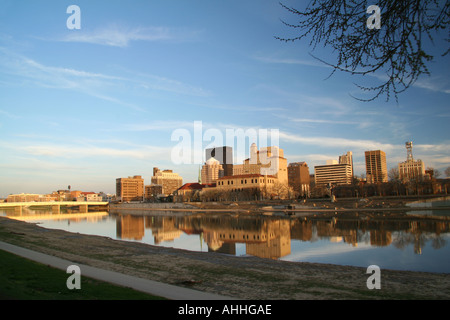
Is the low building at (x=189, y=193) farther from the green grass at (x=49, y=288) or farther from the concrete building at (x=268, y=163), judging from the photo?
the green grass at (x=49, y=288)

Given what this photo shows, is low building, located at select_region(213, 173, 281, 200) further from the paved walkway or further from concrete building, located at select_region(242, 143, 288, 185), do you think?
the paved walkway

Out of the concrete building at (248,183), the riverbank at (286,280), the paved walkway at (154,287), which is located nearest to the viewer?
the paved walkway at (154,287)

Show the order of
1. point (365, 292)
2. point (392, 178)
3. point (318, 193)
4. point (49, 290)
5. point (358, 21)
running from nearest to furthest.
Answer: point (358, 21)
point (49, 290)
point (365, 292)
point (392, 178)
point (318, 193)

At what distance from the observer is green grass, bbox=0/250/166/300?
7652mm

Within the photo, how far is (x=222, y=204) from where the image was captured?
10756cm

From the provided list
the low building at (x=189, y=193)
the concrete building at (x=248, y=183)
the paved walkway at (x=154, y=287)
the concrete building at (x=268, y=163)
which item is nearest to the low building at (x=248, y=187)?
the concrete building at (x=248, y=183)

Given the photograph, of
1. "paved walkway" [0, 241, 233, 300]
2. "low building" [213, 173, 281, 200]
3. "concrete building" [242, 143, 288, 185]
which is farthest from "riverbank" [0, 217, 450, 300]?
"concrete building" [242, 143, 288, 185]

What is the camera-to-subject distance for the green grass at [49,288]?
7652mm

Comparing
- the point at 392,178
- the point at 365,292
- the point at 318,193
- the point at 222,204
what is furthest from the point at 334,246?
the point at 318,193

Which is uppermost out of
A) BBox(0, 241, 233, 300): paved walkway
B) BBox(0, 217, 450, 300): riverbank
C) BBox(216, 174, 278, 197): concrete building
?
BBox(216, 174, 278, 197): concrete building

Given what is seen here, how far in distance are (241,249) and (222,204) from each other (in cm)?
8265

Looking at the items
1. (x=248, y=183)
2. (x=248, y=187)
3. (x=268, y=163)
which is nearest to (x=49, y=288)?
(x=248, y=187)
